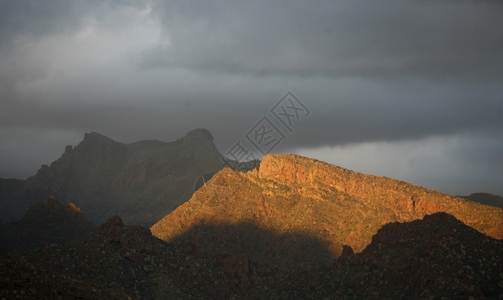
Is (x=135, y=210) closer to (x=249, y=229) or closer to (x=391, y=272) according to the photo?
(x=249, y=229)

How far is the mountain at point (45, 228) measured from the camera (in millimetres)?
106750

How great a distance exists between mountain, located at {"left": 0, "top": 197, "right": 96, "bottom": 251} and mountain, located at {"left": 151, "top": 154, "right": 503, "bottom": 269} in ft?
47.3

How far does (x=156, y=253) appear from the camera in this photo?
7325 cm

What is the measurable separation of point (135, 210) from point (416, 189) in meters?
99.1

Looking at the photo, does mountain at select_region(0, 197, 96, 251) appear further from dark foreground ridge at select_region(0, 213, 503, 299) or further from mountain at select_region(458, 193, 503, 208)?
mountain at select_region(458, 193, 503, 208)

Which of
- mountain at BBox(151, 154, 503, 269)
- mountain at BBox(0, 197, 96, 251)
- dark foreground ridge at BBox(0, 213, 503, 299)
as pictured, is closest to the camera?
dark foreground ridge at BBox(0, 213, 503, 299)

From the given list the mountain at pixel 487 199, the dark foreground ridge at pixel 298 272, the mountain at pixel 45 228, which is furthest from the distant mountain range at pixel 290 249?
the mountain at pixel 487 199

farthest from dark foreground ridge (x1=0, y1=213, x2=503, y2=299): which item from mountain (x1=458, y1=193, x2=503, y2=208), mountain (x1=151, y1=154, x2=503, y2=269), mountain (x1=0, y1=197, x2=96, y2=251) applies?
mountain (x1=458, y1=193, x2=503, y2=208)

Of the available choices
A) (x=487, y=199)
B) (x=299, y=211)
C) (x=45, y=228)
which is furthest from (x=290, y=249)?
(x=487, y=199)

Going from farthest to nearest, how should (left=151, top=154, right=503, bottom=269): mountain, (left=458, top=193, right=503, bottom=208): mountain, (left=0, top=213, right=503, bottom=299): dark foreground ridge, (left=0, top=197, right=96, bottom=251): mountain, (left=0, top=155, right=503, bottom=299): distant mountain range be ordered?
(left=458, top=193, right=503, bottom=208): mountain, (left=0, top=197, right=96, bottom=251): mountain, (left=151, top=154, right=503, bottom=269): mountain, (left=0, top=213, right=503, bottom=299): dark foreground ridge, (left=0, top=155, right=503, bottom=299): distant mountain range

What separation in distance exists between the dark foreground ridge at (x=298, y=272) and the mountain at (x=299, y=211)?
870 inches

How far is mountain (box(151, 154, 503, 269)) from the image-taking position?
98562mm

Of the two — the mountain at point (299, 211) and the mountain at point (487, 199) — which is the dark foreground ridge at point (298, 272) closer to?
the mountain at point (299, 211)

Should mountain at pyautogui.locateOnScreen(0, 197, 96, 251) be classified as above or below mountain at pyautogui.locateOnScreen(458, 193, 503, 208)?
below
